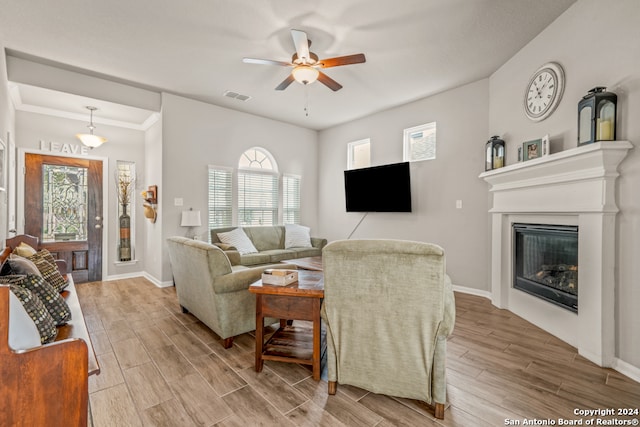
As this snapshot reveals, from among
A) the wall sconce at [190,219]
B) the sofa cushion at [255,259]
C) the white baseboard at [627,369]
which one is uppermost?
the wall sconce at [190,219]

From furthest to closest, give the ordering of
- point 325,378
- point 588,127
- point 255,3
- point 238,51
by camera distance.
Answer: point 238,51 < point 255,3 < point 588,127 < point 325,378

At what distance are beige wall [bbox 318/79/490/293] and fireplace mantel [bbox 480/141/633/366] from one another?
836 mm

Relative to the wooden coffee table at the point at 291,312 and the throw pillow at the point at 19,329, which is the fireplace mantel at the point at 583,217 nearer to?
the wooden coffee table at the point at 291,312

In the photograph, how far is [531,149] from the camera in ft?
9.94

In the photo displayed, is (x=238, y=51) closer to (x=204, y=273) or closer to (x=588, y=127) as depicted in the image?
(x=204, y=273)

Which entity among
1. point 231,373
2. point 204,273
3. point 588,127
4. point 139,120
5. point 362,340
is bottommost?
point 231,373

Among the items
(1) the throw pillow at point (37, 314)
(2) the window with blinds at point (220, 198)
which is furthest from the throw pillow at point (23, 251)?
(2) the window with blinds at point (220, 198)

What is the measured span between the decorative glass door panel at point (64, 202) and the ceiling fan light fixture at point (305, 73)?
4.10 metres

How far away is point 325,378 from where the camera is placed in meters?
2.07

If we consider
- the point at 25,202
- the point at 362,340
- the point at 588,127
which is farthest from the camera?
the point at 25,202

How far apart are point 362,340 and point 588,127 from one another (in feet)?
8.23

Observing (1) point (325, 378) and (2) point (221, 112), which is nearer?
(1) point (325, 378)

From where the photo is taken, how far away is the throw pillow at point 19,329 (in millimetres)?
1141

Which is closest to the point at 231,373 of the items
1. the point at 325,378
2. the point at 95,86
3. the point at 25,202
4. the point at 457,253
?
the point at 325,378
